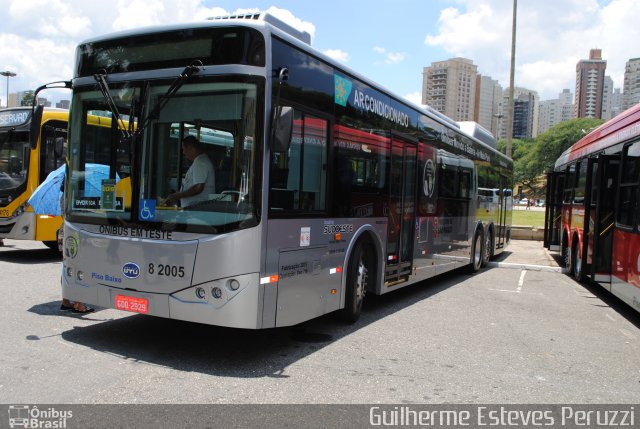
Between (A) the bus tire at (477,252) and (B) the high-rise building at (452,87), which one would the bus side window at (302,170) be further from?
(B) the high-rise building at (452,87)

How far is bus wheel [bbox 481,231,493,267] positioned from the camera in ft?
46.6

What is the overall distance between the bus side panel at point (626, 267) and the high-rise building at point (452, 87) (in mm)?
42784

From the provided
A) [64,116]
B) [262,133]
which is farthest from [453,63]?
[262,133]

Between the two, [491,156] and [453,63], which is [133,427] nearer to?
[491,156]

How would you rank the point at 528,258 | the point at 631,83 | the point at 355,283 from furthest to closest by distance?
the point at 631,83
the point at 528,258
the point at 355,283

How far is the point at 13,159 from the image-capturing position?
11.4 m

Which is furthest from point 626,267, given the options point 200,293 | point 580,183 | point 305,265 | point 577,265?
point 200,293

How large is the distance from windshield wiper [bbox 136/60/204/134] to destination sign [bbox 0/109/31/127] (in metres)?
7.74

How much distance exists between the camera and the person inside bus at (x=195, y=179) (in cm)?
500

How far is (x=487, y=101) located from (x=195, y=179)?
56.5 meters

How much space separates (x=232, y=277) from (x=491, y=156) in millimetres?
11411

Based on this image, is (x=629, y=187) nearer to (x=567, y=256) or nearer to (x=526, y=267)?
(x=567, y=256)

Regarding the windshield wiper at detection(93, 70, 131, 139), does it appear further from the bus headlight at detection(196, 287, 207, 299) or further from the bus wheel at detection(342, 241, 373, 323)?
the bus wheel at detection(342, 241, 373, 323)

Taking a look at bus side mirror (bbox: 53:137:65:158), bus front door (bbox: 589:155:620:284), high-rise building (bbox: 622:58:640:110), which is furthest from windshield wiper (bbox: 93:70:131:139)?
high-rise building (bbox: 622:58:640:110)
